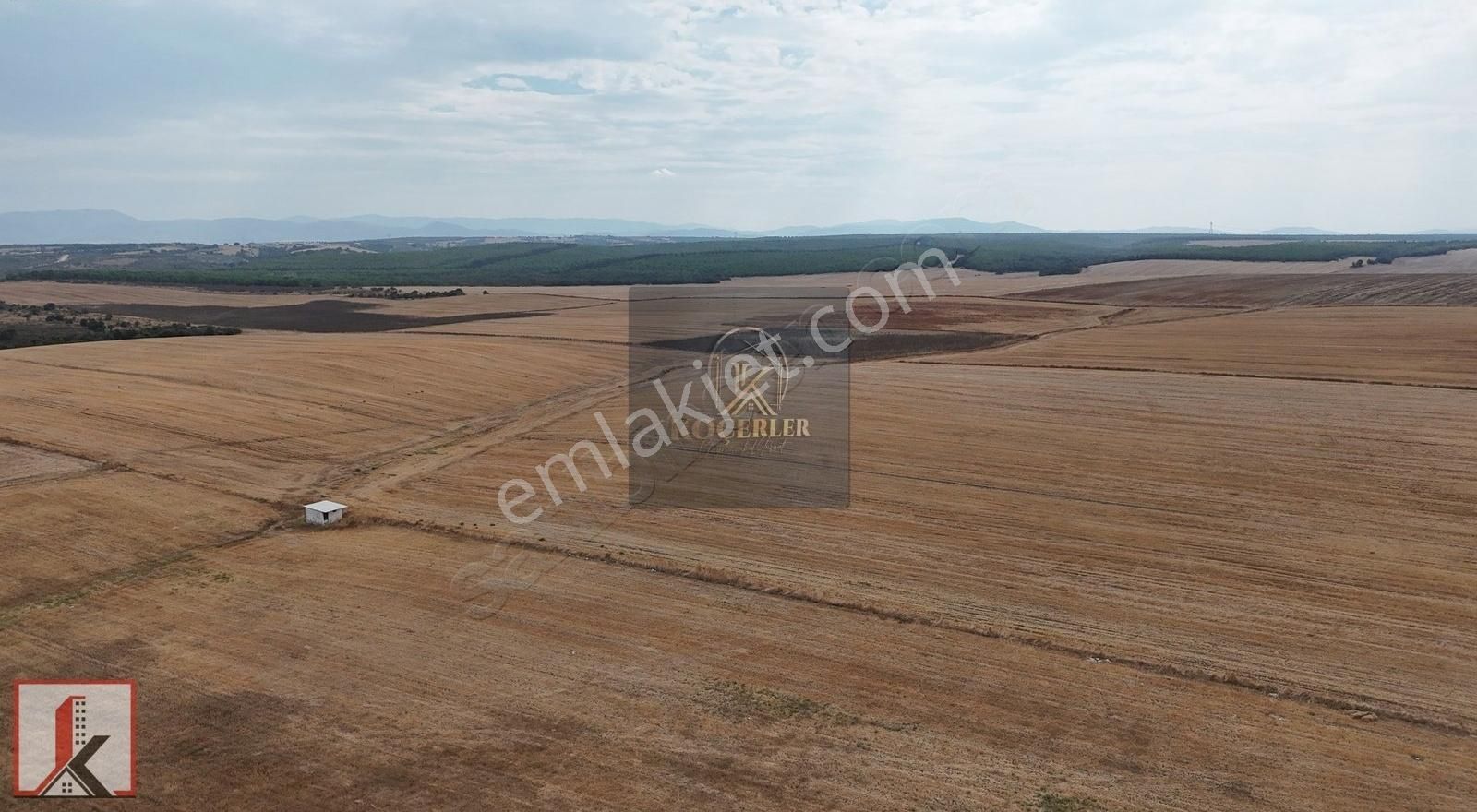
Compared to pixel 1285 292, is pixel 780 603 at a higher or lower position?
lower

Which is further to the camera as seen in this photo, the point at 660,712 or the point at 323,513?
the point at 323,513

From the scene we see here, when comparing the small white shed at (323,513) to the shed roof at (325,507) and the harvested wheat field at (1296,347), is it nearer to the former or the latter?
the shed roof at (325,507)

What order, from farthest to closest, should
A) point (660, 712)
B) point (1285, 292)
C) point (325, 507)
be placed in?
point (1285, 292)
point (325, 507)
point (660, 712)

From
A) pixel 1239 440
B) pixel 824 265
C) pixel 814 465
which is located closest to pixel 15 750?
pixel 814 465

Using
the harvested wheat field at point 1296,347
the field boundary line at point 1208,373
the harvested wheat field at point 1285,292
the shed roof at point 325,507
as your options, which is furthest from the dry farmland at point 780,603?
the harvested wheat field at point 1285,292

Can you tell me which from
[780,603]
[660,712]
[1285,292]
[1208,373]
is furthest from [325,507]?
[1285,292]

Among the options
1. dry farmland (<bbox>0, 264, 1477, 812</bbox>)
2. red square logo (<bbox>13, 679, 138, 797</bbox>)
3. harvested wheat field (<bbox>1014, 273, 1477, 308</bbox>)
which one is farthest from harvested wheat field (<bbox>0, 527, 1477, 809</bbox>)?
harvested wheat field (<bbox>1014, 273, 1477, 308</bbox>)

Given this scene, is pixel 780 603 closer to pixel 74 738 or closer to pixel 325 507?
pixel 74 738
